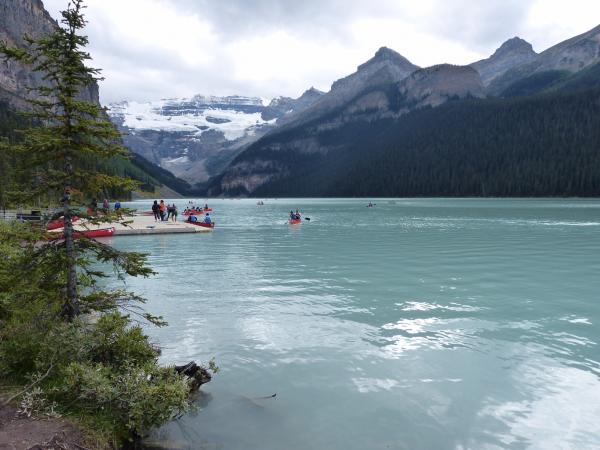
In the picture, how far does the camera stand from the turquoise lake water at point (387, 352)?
9.38 meters

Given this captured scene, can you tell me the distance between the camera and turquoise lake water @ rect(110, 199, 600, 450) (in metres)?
9.38

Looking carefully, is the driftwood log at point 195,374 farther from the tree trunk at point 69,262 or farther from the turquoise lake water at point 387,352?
the tree trunk at point 69,262

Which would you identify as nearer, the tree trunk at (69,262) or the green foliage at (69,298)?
the green foliage at (69,298)

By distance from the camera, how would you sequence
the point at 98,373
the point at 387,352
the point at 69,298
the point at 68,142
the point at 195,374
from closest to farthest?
the point at 98,373, the point at 68,142, the point at 69,298, the point at 195,374, the point at 387,352

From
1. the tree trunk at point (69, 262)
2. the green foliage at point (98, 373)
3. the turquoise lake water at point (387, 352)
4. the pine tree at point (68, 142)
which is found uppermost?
the pine tree at point (68, 142)

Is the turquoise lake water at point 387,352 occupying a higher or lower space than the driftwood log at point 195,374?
lower

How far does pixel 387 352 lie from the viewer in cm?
1381

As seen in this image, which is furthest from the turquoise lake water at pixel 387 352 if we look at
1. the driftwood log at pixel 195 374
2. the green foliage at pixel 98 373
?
the green foliage at pixel 98 373

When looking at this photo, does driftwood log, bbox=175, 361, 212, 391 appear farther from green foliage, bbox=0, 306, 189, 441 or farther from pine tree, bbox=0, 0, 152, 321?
pine tree, bbox=0, 0, 152, 321

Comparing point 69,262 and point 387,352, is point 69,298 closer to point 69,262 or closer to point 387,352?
point 69,262

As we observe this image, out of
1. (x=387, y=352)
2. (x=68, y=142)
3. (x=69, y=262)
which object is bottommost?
(x=387, y=352)

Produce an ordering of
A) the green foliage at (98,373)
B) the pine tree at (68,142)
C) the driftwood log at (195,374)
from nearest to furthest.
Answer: the green foliage at (98,373) < the pine tree at (68,142) < the driftwood log at (195,374)

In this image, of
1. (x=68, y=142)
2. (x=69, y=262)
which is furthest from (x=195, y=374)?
(x=68, y=142)

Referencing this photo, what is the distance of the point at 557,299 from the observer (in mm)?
20562
